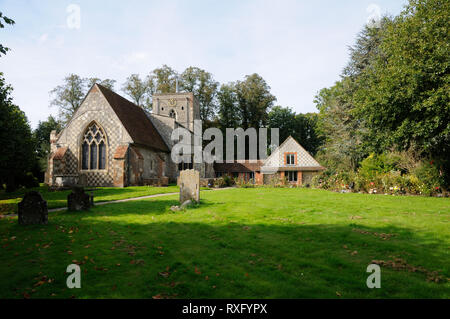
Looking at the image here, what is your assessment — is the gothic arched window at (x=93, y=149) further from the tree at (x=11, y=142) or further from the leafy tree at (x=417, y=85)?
the leafy tree at (x=417, y=85)

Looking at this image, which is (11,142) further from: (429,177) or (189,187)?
(429,177)

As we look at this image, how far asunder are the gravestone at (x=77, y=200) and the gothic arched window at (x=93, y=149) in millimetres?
15863

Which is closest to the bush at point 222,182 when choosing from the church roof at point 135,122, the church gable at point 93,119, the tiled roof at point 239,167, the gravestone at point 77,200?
the church roof at point 135,122

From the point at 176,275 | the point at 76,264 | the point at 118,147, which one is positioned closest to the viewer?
the point at 176,275

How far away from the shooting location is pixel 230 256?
5234 mm

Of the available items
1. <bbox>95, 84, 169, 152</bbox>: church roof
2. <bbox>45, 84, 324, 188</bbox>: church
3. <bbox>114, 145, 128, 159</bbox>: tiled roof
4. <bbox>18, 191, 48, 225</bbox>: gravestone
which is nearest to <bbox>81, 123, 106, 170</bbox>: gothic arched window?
<bbox>45, 84, 324, 188</bbox>: church

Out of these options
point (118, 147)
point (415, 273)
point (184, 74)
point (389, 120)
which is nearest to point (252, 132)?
point (184, 74)

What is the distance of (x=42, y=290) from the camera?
3.79m

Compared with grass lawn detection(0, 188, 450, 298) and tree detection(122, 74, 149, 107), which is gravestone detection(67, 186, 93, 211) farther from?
tree detection(122, 74, 149, 107)

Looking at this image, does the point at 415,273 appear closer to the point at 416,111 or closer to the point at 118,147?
the point at 416,111

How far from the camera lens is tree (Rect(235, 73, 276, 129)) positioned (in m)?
47.8

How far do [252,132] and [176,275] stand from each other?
43.9 metres

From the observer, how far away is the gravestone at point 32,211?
27.0 feet

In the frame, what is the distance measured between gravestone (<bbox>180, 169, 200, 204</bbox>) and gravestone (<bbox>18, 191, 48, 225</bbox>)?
17.8 ft
